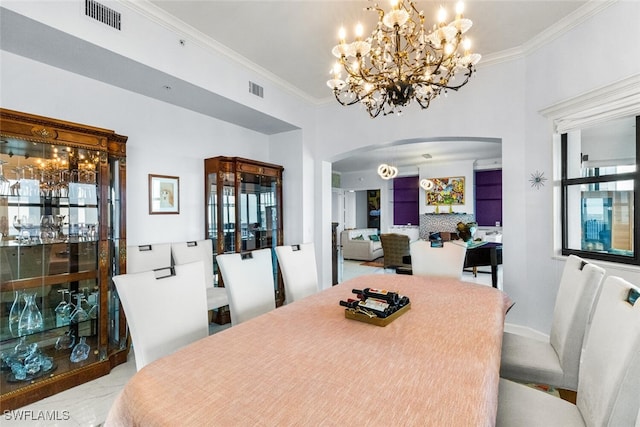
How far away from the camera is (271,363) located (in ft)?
3.83

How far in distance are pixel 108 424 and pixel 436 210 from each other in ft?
29.9

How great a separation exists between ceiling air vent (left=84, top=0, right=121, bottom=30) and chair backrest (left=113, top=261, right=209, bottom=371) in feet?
6.79

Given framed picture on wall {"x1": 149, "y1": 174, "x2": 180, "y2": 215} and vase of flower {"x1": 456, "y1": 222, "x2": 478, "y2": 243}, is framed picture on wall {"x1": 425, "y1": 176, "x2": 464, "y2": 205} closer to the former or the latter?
vase of flower {"x1": 456, "y1": 222, "x2": 478, "y2": 243}

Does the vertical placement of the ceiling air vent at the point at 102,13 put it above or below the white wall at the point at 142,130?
above

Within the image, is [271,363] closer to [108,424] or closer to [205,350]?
[205,350]

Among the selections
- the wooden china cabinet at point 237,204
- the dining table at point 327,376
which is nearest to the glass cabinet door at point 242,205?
the wooden china cabinet at point 237,204

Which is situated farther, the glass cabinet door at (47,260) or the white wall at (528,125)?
the white wall at (528,125)

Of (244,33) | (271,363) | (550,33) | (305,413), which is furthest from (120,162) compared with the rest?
(550,33)

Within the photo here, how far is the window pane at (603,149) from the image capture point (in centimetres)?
250

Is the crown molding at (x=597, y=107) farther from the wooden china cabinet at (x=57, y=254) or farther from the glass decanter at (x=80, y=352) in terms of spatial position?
the glass decanter at (x=80, y=352)

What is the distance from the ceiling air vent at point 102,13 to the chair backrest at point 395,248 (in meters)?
5.42

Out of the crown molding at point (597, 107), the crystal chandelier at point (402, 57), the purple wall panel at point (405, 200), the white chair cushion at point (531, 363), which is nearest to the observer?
the white chair cushion at point (531, 363)

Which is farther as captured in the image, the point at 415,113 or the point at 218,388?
the point at 415,113

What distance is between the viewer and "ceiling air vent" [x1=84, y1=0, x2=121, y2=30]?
7.23 feet
